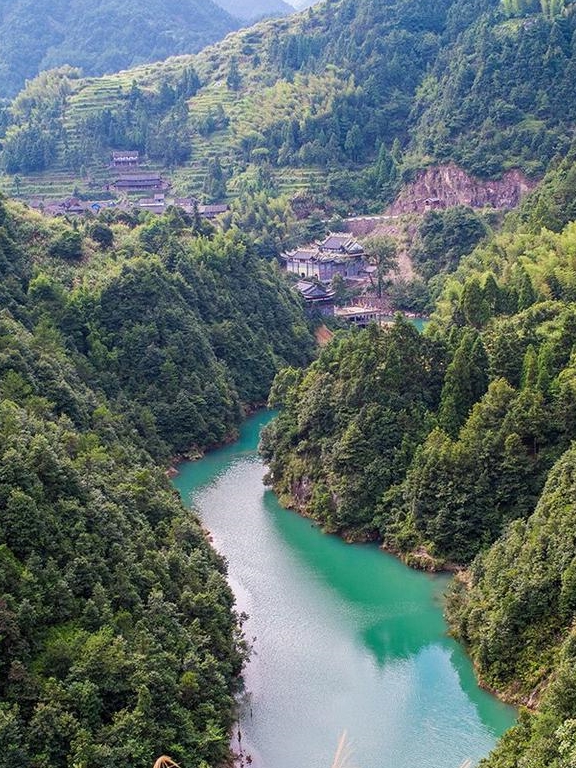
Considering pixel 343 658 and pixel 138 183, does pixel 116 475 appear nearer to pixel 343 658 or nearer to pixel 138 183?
pixel 343 658

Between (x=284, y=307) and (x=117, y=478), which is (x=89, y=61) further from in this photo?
(x=117, y=478)

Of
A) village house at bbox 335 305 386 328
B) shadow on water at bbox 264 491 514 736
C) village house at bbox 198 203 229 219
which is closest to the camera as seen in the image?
shadow on water at bbox 264 491 514 736

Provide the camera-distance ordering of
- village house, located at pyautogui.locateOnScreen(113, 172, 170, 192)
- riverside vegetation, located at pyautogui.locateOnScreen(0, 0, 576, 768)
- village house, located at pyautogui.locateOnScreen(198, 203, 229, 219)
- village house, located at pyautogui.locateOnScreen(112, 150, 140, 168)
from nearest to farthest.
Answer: riverside vegetation, located at pyautogui.locateOnScreen(0, 0, 576, 768) → village house, located at pyautogui.locateOnScreen(198, 203, 229, 219) → village house, located at pyautogui.locateOnScreen(113, 172, 170, 192) → village house, located at pyautogui.locateOnScreen(112, 150, 140, 168)

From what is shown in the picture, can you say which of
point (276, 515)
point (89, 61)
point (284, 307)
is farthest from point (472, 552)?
point (89, 61)

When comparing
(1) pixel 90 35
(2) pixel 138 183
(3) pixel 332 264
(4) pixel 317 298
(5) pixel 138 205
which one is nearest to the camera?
(4) pixel 317 298

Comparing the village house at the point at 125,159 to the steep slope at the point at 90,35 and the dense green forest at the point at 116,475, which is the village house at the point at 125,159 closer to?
the dense green forest at the point at 116,475

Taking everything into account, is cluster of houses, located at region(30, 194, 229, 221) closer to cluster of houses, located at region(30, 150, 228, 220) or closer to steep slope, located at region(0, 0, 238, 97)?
cluster of houses, located at region(30, 150, 228, 220)

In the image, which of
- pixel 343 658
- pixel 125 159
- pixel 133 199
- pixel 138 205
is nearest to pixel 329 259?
pixel 138 205

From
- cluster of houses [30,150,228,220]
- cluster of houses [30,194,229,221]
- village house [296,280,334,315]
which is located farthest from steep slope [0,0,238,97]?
village house [296,280,334,315]
